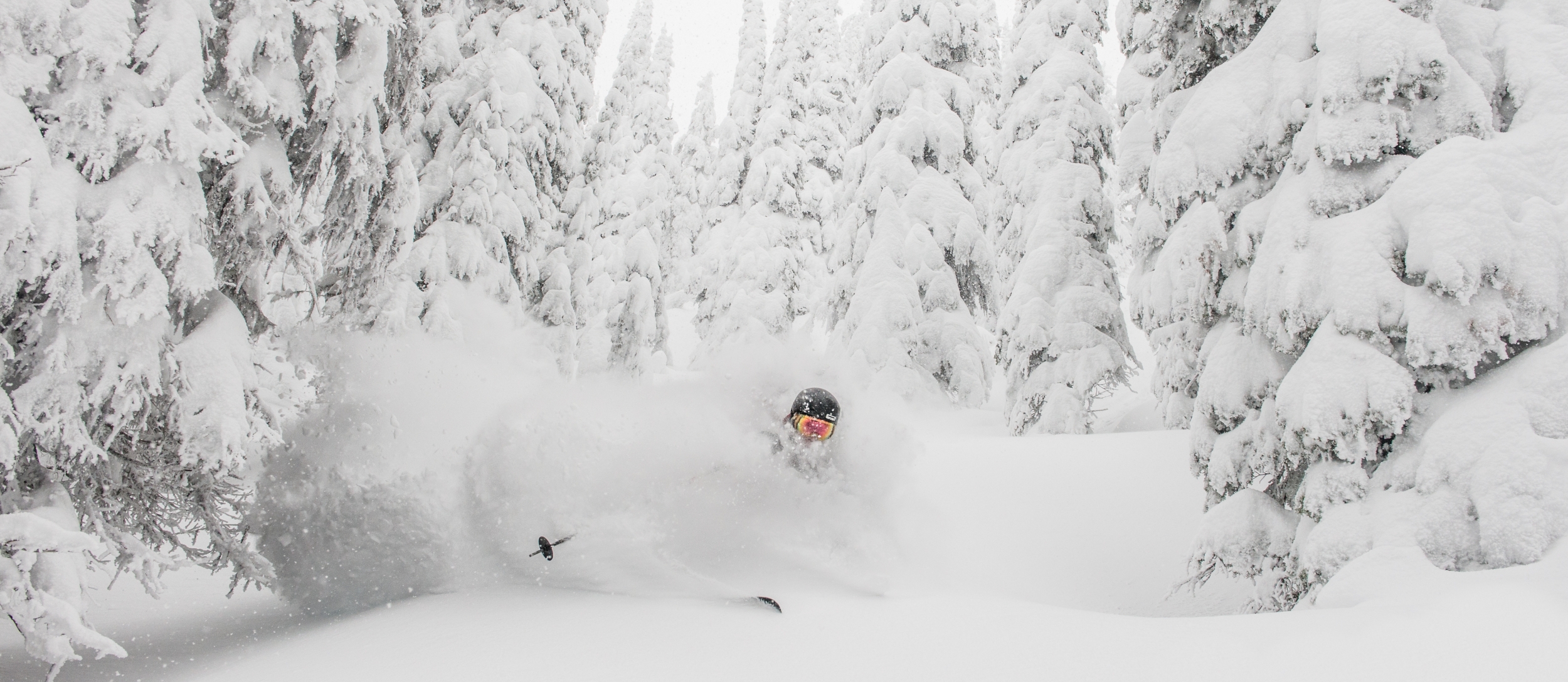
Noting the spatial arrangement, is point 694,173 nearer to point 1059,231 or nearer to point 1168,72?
point 1059,231

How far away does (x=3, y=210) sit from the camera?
4168 mm

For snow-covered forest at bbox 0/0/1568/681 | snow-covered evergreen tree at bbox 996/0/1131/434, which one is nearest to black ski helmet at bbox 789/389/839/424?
snow-covered forest at bbox 0/0/1568/681

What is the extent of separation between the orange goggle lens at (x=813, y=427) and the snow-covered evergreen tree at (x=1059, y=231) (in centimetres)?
839

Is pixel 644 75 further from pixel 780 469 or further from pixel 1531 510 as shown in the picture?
pixel 1531 510

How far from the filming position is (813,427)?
7.50 metres

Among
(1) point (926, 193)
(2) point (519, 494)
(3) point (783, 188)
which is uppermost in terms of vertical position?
(2) point (519, 494)

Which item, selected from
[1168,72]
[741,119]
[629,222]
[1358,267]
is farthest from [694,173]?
[1358,267]

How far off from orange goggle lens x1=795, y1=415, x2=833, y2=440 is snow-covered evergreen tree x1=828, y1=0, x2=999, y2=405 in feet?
32.0

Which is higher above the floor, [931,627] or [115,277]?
[115,277]

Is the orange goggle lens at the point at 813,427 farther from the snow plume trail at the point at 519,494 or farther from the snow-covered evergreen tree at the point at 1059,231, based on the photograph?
the snow-covered evergreen tree at the point at 1059,231

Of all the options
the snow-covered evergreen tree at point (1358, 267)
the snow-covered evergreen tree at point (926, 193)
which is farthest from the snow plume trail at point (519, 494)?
the snow-covered evergreen tree at point (926, 193)

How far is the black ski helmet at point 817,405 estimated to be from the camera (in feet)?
24.6

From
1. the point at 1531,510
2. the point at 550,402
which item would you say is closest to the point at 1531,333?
the point at 1531,510

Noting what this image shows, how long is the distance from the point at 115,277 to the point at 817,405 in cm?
518
